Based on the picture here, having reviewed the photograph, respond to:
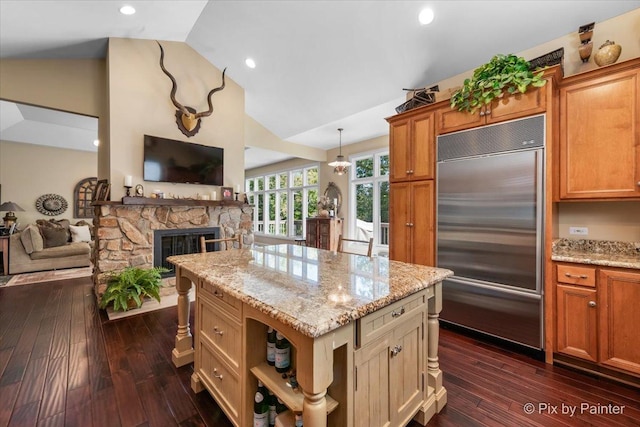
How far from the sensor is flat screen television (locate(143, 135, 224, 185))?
382 centimetres

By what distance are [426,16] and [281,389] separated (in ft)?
11.0

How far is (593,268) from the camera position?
2.10 m

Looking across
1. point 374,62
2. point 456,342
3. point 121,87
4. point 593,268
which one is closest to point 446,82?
point 374,62

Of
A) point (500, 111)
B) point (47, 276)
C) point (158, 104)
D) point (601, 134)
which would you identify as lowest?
point (47, 276)

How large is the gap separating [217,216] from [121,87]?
212 cm

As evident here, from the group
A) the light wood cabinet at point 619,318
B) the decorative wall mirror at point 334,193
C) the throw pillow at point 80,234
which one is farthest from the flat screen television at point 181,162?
the light wood cabinet at point 619,318

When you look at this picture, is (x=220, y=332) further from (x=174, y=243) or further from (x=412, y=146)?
(x=174, y=243)

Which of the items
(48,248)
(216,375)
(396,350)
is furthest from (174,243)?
(396,350)

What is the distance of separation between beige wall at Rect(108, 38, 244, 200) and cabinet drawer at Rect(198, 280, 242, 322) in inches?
107

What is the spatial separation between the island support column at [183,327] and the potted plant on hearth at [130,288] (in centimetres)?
140

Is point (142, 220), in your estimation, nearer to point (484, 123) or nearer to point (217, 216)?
point (217, 216)

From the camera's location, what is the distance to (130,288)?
11.0 feet

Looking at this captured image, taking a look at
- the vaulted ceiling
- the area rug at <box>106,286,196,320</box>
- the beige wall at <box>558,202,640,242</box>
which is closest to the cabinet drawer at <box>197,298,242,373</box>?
the area rug at <box>106,286,196,320</box>

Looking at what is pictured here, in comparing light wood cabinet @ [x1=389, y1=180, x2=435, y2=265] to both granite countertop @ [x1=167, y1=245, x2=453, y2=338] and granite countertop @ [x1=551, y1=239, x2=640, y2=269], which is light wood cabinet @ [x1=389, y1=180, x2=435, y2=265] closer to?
granite countertop @ [x1=551, y1=239, x2=640, y2=269]
